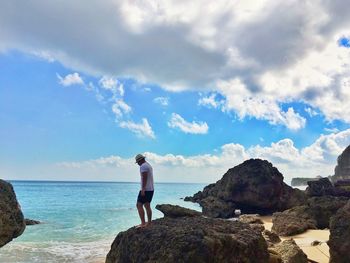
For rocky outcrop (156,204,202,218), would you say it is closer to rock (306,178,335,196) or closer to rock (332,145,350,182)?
rock (306,178,335,196)

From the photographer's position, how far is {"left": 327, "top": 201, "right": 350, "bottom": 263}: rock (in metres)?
12.1

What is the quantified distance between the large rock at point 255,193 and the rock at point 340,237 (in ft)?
77.1

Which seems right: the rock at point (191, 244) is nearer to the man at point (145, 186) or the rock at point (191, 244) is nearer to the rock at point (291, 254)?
the man at point (145, 186)

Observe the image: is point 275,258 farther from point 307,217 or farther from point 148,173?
point 307,217

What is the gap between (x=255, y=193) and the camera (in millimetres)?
37312

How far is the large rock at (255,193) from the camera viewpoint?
1467 inches

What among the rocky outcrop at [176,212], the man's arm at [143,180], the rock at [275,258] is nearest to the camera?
the rock at [275,258]

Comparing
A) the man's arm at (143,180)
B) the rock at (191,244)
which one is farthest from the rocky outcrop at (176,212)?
the rock at (191,244)

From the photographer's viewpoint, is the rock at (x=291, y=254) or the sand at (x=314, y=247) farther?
the sand at (x=314, y=247)

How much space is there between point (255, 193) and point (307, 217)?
13.6 meters

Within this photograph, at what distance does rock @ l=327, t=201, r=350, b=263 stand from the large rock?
925 inches

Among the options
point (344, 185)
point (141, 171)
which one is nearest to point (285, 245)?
point (141, 171)

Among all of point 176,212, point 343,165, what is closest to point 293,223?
point 176,212

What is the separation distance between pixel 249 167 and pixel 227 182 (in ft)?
8.32
